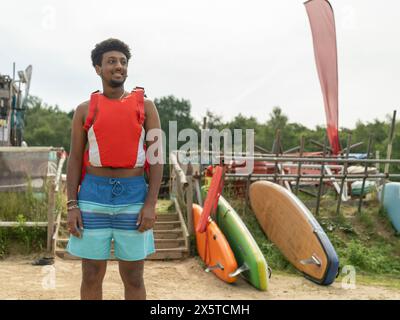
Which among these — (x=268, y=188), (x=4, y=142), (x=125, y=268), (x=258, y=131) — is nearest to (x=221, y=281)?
(x=268, y=188)

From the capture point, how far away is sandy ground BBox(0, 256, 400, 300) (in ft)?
14.5

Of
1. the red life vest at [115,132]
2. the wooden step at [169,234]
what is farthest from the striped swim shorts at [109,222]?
the wooden step at [169,234]

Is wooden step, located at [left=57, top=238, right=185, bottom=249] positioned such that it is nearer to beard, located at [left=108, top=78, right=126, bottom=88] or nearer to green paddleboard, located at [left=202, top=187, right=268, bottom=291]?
green paddleboard, located at [left=202, top=187, right=268, bottom=291]

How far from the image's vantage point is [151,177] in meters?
2.45

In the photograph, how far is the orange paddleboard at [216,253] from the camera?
5.01m

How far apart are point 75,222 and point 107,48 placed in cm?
93

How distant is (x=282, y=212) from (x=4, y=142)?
258 inches

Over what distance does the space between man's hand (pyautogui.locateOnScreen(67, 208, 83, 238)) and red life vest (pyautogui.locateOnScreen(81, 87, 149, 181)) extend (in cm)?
26

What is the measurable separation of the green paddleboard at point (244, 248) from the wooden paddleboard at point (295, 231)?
666mm

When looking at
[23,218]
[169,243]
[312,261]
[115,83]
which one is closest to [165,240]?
[169,243]

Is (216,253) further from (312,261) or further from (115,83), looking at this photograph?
(115,83)

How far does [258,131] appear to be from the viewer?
4000 centimetres

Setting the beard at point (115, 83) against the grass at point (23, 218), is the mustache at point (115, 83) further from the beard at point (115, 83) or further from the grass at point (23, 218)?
the grass at point (23, 218)
